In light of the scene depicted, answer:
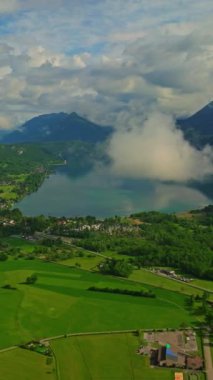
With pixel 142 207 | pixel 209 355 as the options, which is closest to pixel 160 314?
pixel 209 355

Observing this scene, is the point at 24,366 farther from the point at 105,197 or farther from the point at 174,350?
the point at 105,197

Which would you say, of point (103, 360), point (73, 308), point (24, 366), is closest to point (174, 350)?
point (103, 360)

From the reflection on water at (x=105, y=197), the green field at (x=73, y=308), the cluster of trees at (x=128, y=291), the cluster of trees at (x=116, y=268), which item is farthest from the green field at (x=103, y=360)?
the reflection on water at (x=105, y=197)

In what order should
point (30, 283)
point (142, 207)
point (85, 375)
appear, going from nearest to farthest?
point (85, 375) < point (30, 283) < point (142, 207)

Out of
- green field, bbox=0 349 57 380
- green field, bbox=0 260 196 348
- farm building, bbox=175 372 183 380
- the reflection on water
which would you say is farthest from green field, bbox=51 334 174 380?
the reflection on water

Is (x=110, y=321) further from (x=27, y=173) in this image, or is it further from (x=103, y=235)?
(x=27, y=173)

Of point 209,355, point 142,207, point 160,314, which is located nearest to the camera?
point 209,355
